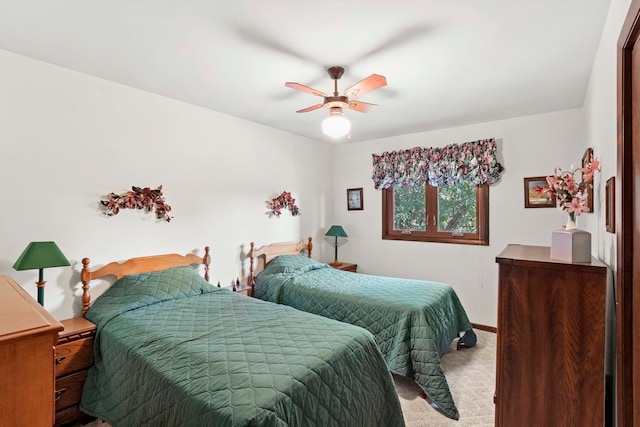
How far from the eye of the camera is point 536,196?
3379 millimetres

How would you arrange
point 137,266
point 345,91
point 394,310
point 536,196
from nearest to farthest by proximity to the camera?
point 345,91 < point 394,310 < point 137,266 < point 536,196

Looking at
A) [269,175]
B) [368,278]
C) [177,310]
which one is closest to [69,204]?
[177,310]

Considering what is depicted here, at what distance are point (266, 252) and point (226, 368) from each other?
7.56ft

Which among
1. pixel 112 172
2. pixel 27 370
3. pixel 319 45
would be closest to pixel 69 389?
pixel 27 370

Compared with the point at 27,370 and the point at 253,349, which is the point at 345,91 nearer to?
the point at 253,349

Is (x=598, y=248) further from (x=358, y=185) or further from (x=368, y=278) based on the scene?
(x=358, y=185)

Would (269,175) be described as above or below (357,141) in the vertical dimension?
below

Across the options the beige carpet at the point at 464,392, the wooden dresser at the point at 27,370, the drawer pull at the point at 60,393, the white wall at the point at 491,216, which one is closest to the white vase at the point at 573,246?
the beige carpet at the point at 464,392

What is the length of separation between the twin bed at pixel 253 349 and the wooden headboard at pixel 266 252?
1.84 ft

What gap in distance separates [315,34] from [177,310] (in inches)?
82.7

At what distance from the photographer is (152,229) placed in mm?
2877

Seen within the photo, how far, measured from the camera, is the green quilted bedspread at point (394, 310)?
2352 millimetres

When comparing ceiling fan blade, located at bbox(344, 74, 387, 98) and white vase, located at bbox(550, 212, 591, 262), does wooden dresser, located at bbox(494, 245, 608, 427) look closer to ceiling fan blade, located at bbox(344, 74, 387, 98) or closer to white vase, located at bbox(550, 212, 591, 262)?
white vase, located at bbox(550, 212, 591, 262)

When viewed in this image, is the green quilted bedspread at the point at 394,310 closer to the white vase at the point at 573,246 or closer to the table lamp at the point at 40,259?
the white vase at the point at 573,246
